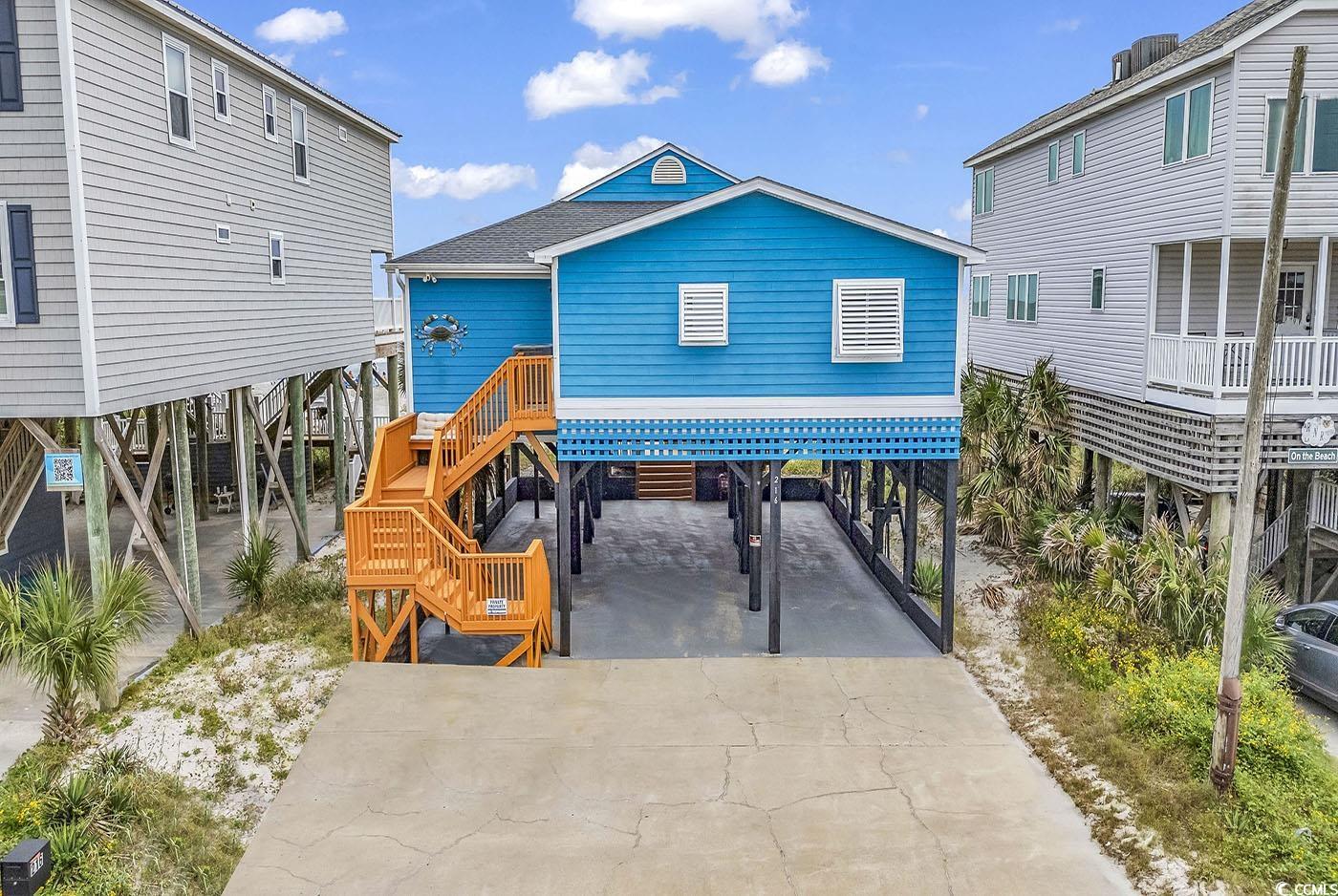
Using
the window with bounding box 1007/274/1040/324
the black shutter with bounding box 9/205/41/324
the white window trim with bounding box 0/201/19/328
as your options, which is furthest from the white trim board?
the window with bounding box 1007/274/1040/324

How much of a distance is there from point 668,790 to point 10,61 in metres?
11.4

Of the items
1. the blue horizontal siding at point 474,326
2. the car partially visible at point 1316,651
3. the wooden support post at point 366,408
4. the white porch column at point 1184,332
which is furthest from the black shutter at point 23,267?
the car partially visible at point 1316,651

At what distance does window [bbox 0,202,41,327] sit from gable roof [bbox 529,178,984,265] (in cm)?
622

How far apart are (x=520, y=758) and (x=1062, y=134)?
17.1 metres

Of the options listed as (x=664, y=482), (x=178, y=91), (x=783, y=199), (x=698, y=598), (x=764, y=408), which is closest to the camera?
(x=783, y=199)

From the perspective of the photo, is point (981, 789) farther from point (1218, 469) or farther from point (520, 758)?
point (1218, 469)

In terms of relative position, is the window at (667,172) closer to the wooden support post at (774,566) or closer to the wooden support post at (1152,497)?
the wooden support post at (774,566)

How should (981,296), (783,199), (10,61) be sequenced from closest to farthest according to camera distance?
(10,61), (783,199), (981,296)

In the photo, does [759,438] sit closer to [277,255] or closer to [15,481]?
[277,255]

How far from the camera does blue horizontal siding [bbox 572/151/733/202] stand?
846 inches

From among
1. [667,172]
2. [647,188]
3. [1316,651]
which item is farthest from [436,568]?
[1316,651]

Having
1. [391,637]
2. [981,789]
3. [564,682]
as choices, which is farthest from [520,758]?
[981,789]

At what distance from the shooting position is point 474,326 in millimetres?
17422

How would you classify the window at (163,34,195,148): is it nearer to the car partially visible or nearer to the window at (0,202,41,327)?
the window at (0,202,41,327)
